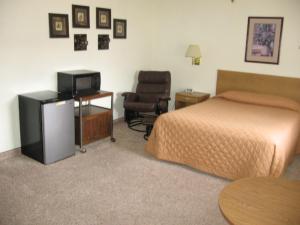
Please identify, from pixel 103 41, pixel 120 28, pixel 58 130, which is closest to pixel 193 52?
pixel 120 28

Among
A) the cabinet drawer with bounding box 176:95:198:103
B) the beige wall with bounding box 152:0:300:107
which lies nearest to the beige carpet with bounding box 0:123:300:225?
the cabinet drawer with bounding box 176:95:198:103

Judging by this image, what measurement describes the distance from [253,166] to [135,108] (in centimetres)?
218

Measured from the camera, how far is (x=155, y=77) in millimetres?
5465

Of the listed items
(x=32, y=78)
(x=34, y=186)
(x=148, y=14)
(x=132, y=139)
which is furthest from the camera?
(x=148, y=14)

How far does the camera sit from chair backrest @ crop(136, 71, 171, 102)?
17.8ft

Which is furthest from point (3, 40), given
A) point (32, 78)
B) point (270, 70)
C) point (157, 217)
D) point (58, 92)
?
point (270, 70)

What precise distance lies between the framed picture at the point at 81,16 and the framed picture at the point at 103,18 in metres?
0.20

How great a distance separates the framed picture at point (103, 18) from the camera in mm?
4719

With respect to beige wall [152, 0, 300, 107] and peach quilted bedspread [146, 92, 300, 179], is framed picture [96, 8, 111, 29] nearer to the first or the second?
beige wall [152, 0, 300, 107]

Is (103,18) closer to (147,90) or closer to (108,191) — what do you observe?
(147,90)

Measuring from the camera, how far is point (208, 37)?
5340 millimetres

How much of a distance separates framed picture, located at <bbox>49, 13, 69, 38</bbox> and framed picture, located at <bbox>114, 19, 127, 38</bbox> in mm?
1009

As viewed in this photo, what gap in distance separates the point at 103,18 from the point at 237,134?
272 cm

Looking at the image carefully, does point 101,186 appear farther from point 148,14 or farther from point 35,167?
point 148,14
